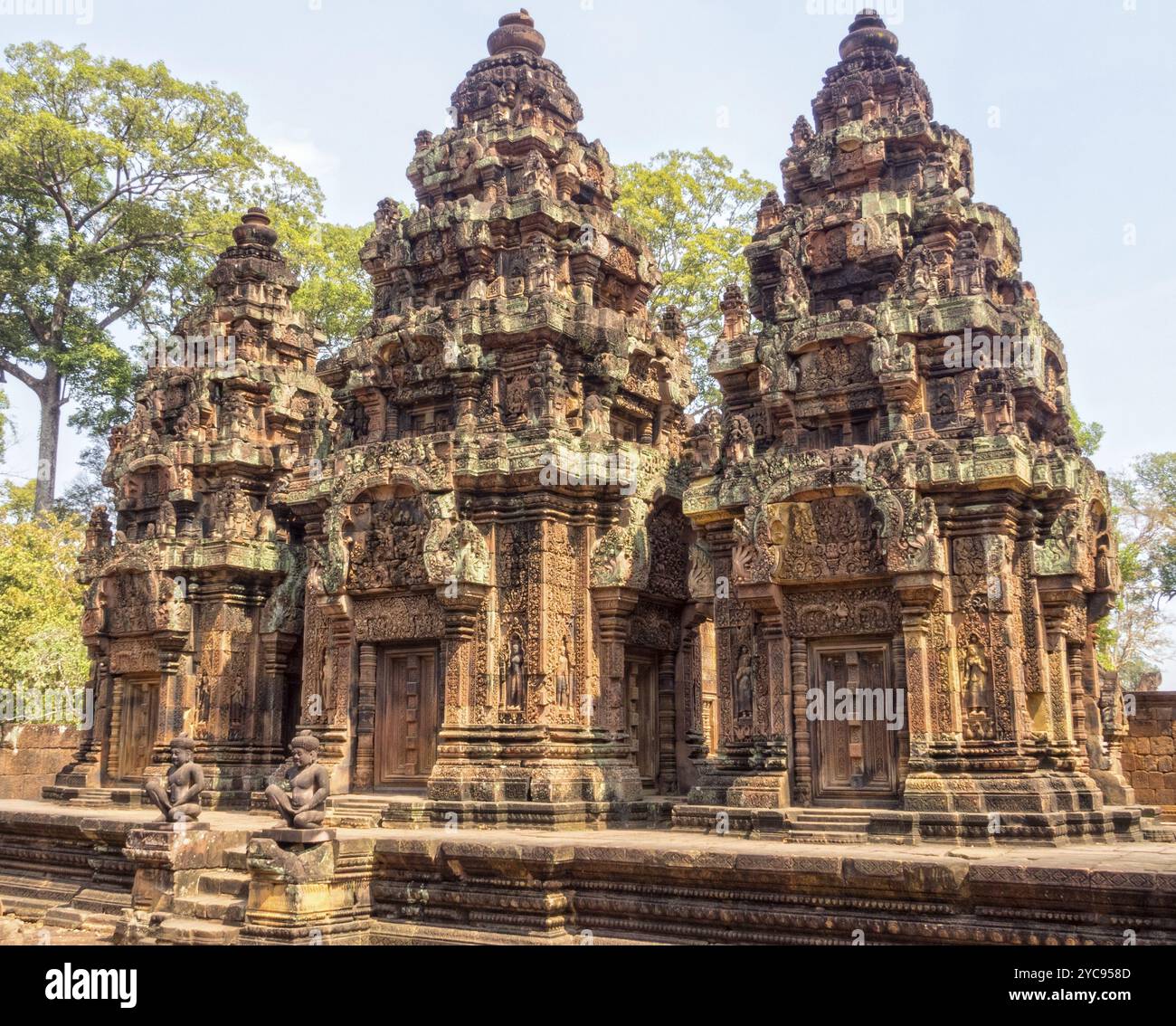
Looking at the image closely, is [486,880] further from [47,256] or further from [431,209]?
[47,256]

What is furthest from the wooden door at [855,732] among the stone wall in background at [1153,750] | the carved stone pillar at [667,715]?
the stone wall in background at [1153,750]

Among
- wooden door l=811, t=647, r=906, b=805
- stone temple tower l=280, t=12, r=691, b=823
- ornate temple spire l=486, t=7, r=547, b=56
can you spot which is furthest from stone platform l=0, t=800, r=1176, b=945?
ornate temple spire l=486, t=7, r=547, b=56

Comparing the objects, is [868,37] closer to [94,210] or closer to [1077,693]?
[1077,693]

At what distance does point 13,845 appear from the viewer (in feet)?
45.5

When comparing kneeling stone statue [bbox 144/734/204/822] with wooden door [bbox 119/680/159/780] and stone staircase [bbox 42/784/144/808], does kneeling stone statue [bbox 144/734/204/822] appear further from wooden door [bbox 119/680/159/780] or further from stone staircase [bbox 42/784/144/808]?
wooden door [bbox 119/680/159/780]

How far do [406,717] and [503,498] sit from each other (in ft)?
9.26

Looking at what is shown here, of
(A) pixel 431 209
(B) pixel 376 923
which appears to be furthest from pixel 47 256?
(B) pixel 376 923

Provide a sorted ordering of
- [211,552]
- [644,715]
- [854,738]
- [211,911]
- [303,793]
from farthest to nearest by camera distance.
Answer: [211,552]
[644,715]
[854,738]
[211,911]
[303,793]

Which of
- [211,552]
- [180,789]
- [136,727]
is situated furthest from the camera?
[136,727]

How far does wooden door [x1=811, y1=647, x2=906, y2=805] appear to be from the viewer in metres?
11.1

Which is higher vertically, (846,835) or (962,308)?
(962,308)

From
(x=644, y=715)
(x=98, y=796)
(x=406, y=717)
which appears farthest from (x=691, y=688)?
(x=98, y=796)

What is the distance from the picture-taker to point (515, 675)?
1322 cm
